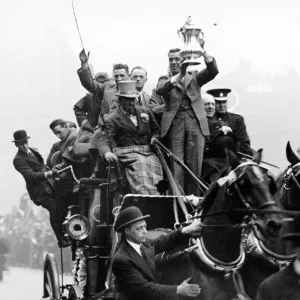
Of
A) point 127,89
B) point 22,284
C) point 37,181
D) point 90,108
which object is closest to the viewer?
point 127,89

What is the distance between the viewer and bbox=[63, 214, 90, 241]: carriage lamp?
32.6ft

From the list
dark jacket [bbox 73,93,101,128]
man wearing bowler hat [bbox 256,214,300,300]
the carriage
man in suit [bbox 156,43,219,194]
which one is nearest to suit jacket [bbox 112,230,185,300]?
the carriage

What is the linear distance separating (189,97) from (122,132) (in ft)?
2.59

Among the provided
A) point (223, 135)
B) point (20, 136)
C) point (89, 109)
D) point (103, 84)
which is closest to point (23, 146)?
point (20, 136)

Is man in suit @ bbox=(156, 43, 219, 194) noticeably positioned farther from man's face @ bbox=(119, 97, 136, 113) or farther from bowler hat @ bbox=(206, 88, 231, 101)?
bowler hat @ bbox=(206, 88, 231, 101)

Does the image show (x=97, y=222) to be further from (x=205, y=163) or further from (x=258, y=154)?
(x=258, y=154)

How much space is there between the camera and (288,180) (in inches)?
352

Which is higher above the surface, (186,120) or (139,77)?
(139,77)

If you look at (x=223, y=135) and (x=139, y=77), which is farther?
(x=139, y=77)

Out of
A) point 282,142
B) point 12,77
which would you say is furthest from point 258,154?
point 12,77

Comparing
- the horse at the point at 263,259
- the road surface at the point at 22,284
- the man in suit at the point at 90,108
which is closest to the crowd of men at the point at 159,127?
the man in suit at the point at 90,108

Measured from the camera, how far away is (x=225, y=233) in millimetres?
7848

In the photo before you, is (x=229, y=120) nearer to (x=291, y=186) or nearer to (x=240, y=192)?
(x=291, y=186)

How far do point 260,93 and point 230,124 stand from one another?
13.0 metres
